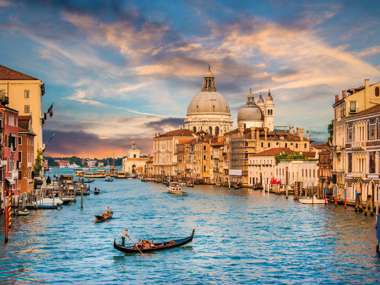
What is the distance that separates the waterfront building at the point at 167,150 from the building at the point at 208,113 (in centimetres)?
735

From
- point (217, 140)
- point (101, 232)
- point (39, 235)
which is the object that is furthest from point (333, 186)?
point (217, 140)

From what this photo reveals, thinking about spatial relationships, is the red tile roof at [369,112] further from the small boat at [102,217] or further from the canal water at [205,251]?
the small boat at [102,217]

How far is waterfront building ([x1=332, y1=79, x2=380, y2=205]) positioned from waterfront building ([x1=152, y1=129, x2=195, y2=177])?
286 feet

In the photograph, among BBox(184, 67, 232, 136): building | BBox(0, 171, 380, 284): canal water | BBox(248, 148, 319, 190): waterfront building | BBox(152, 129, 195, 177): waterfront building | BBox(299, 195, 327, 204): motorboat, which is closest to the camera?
BBox(0, 171, 380, 284): canal water

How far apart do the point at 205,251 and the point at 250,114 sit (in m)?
103

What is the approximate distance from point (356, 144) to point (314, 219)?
6.50 meters

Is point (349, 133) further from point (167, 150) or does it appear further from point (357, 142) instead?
point (167, 150)

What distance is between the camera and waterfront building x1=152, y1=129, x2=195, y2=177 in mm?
138375

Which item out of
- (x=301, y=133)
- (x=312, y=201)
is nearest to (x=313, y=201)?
(x=312, y=201)

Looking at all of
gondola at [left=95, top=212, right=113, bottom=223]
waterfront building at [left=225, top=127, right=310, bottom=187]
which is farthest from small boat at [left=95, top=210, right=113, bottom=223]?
waterfront building at [left=225, top=127, right=310, bottom=187]

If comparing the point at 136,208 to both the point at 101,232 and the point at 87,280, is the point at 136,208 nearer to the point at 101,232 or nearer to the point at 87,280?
the point at 101,232

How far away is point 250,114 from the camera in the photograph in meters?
130

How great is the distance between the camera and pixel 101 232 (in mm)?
33906

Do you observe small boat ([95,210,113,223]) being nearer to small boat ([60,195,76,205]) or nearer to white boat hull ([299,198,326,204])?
small boat ([60,195,76,205])
